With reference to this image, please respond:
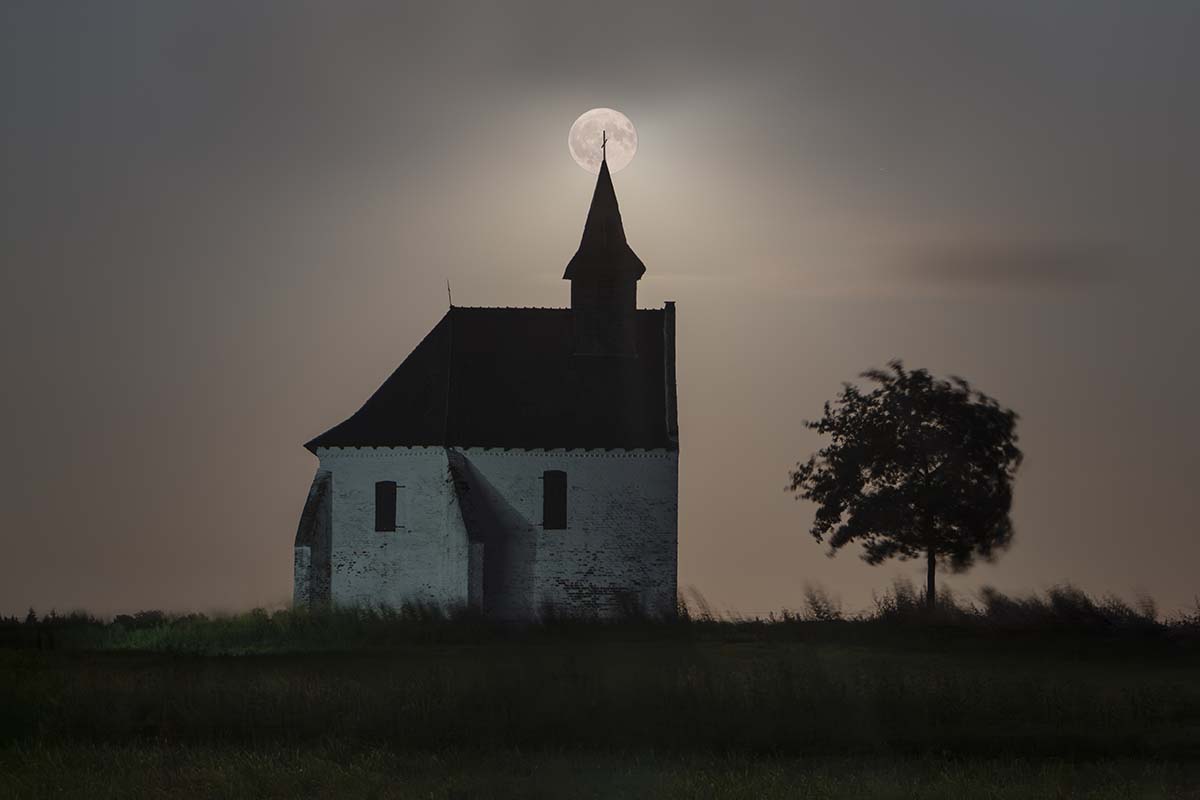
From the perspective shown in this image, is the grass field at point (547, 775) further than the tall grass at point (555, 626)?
No

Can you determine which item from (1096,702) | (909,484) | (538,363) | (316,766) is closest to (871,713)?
(1096,702)

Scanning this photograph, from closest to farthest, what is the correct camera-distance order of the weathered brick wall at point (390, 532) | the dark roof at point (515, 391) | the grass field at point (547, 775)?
1. the grass field at point (547, 775)
2. the weathered brick wall at point (390, 532)
3. the dark roof at point (515, 391)

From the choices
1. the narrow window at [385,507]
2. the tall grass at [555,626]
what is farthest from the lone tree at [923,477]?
the narrow window at [385,507]

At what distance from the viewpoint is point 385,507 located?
4362 centimetres

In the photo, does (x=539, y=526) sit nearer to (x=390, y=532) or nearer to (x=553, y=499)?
(x=553, y=499)

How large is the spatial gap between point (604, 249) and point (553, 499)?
7368 mm

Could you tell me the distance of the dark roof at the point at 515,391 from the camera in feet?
144

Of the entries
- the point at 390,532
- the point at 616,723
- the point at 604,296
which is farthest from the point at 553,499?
the point at 616,723

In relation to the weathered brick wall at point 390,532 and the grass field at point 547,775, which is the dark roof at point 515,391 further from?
the grass field at point 547,775

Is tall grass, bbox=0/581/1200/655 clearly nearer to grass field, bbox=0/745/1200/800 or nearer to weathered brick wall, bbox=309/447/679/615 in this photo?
weathered brick wall, bbox=309/447/679/615

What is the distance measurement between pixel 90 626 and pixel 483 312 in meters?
13.9

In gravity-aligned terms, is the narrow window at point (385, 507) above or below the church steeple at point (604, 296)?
below

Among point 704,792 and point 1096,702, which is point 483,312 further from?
point 704,792

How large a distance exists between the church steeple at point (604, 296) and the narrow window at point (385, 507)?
6.55m
